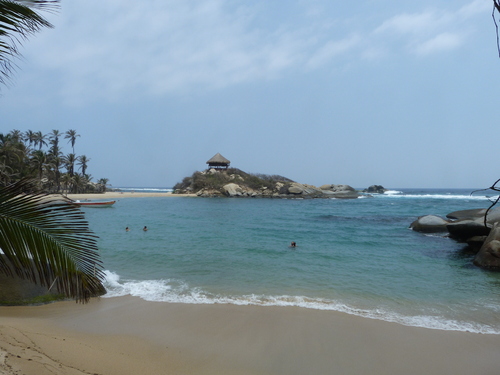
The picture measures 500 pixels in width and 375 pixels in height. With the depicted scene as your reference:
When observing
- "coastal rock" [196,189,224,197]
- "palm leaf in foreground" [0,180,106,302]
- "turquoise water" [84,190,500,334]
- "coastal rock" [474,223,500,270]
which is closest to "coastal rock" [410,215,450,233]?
"turquoise water" [84,190,500,334]

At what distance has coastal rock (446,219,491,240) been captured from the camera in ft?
50.2

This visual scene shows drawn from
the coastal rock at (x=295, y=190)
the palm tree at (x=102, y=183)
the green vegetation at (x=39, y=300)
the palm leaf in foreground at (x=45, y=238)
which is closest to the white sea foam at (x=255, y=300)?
the green vegetation at (x=39, y=300)

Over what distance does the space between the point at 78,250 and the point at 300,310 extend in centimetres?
586

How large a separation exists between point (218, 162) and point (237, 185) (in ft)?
31.7

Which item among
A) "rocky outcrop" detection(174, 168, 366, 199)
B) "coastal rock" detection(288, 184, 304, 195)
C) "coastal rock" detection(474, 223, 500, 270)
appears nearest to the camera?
"coastal rock" detection(474, 223, 500, 270)

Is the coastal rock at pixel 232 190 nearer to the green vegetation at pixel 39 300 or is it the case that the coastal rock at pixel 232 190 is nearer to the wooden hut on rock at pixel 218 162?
the wooden hut on rock at pixel 218 162

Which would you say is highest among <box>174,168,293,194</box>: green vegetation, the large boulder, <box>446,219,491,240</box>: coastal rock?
<box>174,168,293,194</box>: green vegetation

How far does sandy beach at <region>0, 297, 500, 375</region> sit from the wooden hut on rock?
6723 cm

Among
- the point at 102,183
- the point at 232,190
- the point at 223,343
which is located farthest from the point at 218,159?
the point at 223,343

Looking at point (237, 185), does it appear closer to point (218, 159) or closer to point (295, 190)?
point (218, 159)

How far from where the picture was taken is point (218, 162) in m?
73.9

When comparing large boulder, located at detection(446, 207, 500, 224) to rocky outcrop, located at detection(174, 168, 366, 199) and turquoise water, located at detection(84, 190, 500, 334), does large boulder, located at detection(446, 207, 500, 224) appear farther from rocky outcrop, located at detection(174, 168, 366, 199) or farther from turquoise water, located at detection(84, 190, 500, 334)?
rocky outcrop, located at detection(174, 168, 366, 199)

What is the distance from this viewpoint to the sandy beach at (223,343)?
4805 mm

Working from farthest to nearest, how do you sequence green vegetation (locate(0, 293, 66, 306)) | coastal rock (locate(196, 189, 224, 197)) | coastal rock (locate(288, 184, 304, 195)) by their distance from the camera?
coastal rock (locate(288, 184, 304, 195)), coastal rock (locate(196, 189, 224, 197)), green vegetation (locate(0, 293, 66, 306))
